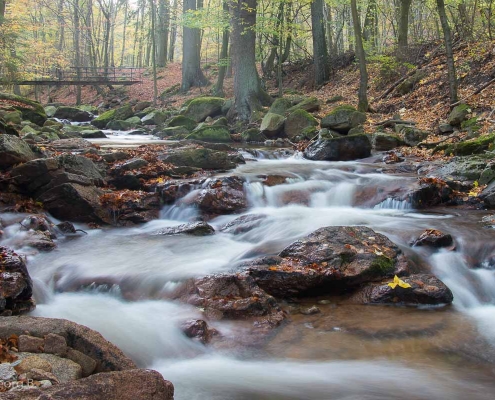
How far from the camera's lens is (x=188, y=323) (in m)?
4.53

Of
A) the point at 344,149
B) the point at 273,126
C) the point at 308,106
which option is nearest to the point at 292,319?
the point at 344,149

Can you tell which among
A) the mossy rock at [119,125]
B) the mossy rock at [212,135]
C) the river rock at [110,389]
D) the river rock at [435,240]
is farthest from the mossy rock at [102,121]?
the river rock at [110,389]

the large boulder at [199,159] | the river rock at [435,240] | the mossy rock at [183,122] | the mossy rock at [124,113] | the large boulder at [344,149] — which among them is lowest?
the river rock at [435,240]

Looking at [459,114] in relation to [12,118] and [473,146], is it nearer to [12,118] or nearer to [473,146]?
[473,146]

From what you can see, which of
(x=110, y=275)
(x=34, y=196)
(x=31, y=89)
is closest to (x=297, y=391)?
(x=110, y=275)

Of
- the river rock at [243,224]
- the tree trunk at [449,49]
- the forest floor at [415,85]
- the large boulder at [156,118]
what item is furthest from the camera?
the large boulder at [156,118]

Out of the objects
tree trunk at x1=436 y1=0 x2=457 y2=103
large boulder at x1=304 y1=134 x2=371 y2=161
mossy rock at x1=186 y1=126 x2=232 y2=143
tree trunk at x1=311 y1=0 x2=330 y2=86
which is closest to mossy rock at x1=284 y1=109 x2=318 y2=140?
mossy rock at x1=186 y1=126 x2=232 y2=143

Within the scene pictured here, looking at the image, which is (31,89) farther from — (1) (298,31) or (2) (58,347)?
(2) (58,347)

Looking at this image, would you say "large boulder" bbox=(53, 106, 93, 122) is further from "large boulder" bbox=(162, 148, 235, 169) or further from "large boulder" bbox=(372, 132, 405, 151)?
"large boulder" bbox=(372, 132, 405, 151)

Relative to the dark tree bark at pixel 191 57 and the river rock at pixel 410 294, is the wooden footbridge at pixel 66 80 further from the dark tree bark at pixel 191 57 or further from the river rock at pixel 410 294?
the river rock at pixel 410 294

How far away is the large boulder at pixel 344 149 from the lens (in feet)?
40.2

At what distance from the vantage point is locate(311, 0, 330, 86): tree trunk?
21.0m

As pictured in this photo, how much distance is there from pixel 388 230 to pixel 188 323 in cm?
358

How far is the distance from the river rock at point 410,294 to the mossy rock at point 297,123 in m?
11.0
